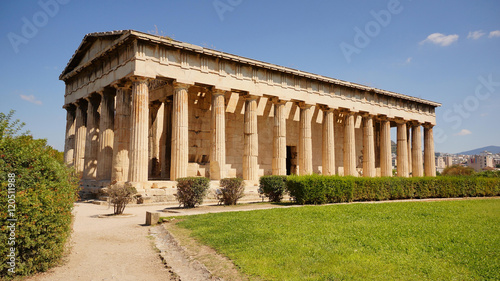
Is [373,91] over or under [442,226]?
over

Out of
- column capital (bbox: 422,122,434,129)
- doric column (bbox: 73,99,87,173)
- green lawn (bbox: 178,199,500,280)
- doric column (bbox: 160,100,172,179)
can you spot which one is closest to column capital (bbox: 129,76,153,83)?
doric column (bbox: 160,100,172,179)

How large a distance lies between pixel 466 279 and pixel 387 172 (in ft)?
93.3

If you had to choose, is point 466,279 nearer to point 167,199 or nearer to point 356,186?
point 356,186

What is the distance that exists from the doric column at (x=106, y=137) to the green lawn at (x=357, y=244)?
12.5m

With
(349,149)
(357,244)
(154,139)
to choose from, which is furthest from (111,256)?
(349,149)

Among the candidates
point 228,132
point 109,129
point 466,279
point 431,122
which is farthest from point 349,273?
point 431,122

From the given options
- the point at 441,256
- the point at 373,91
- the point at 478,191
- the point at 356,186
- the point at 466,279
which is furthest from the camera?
the point at 373,91

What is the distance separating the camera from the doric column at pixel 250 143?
23.1m

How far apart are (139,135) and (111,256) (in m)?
12.2

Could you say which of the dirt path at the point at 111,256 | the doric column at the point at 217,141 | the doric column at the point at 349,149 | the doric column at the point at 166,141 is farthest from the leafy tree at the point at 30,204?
the doric column at the point at 349,149

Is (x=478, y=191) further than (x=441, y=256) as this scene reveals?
Yes

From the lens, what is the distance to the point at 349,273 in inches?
207

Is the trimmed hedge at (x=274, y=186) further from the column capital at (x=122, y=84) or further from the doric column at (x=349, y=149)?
the doric column at (x=349, y=149)

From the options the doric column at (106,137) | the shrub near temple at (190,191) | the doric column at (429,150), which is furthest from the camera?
the doric column at (429,150)
